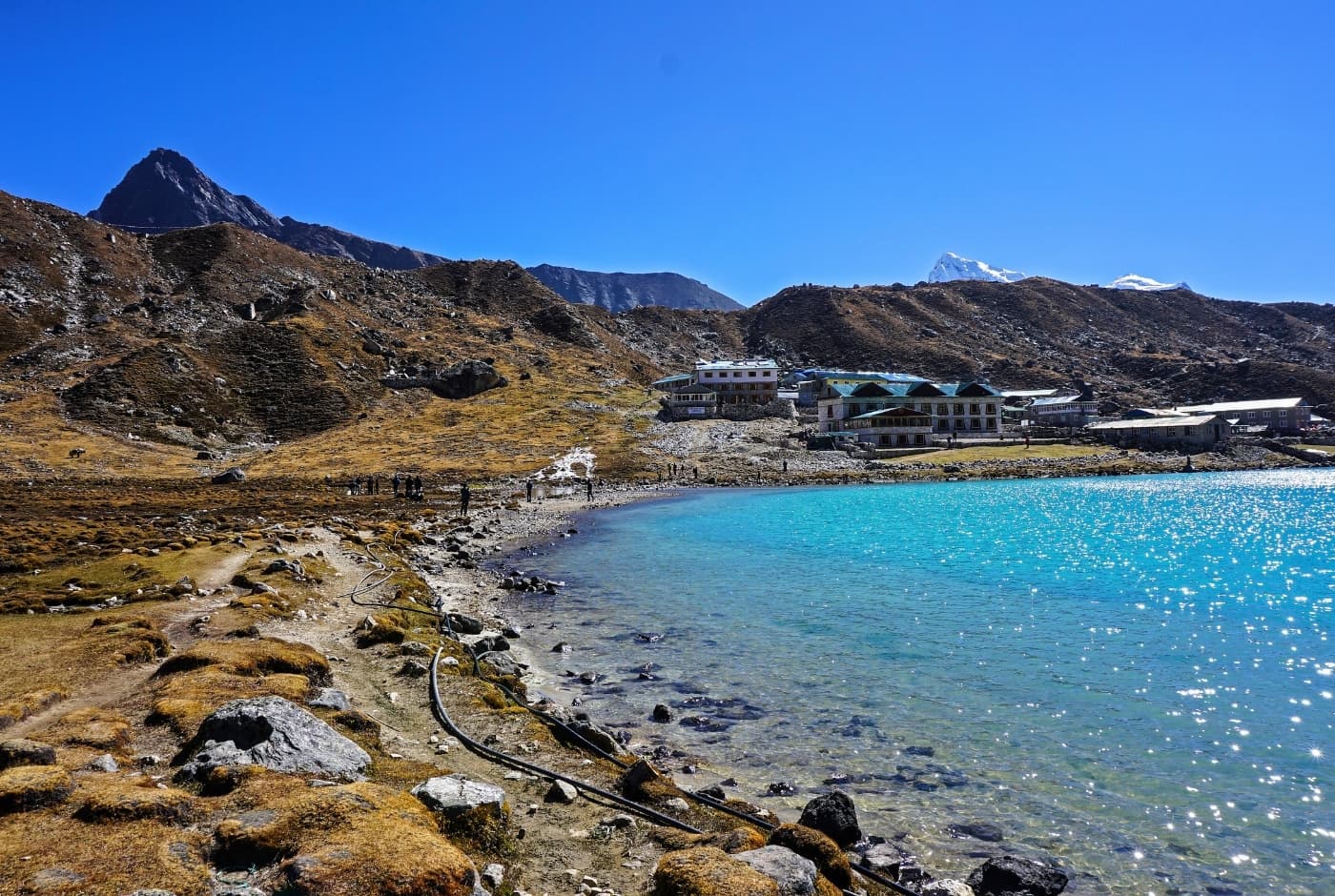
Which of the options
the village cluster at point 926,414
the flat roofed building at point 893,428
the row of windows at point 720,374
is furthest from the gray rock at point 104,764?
the row of windows at point 720,374

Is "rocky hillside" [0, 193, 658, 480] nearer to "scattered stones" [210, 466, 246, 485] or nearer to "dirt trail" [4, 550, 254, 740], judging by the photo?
"scattered stones" [210, 466, 246, 485]

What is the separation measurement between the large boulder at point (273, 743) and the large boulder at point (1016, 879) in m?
7.85

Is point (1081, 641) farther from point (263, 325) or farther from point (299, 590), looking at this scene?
point (263, 325)

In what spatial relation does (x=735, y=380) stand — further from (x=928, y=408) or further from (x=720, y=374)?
(x=928, y=408)

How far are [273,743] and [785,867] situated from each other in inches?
250

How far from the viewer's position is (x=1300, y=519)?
170ft

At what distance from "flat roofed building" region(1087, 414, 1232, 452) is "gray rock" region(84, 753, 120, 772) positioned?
135 metres

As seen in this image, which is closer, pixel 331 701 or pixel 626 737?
pixel 331 701

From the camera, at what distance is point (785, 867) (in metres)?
7.00

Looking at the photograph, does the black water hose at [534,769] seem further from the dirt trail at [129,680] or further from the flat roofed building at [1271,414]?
the flat roofed building at [1271,414]

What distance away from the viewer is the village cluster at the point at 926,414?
11356 cm

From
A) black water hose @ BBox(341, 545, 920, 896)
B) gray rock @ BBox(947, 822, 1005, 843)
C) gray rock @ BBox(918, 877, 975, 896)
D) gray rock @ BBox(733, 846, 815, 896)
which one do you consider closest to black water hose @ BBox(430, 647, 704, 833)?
black water hose @ BBox(341, 545, 920, 896)

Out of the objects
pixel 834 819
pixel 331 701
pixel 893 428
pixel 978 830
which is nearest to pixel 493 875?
pixel 834 819

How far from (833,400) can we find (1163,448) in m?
52.0
